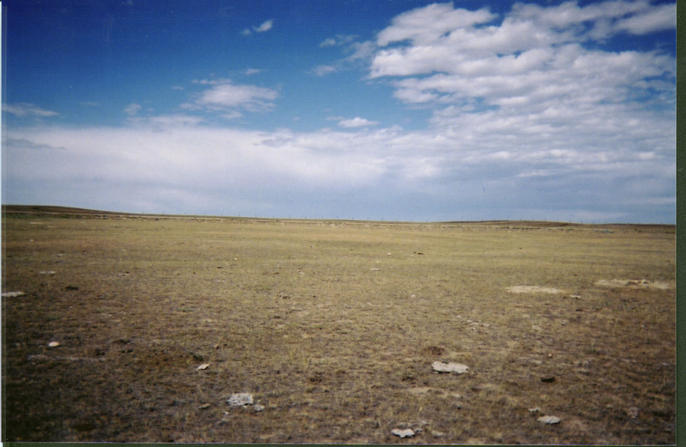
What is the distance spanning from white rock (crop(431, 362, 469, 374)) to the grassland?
0.08m

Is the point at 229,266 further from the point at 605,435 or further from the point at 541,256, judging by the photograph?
the point at 541,256

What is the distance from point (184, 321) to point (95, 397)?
1566mm

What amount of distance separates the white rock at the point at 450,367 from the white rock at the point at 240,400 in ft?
4.83

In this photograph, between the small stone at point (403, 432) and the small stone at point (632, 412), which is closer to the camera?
the small stone at point (403, 432)

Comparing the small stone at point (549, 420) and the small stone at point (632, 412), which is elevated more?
the small stone at point (549, 420)

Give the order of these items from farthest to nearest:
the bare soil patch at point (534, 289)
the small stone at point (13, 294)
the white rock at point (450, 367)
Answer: the bare soil patch at point (534, 289) < the small stone at point (13, 294) < the white rock at point (450, 367)

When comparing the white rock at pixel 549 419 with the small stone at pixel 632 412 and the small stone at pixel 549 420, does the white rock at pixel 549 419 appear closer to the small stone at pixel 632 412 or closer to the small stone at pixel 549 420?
the small stone at pixel 549 420

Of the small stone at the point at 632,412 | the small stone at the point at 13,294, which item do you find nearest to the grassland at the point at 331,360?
the small stone at the point at 632,412

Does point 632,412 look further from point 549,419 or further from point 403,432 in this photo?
point 403,432

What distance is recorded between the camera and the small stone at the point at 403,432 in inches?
90.1

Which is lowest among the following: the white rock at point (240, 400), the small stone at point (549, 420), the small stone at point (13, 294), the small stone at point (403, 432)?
the small stone at point (403, 432)

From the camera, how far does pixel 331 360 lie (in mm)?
3197

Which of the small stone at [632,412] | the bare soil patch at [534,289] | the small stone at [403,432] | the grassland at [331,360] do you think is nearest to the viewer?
the small stone at [403,432]

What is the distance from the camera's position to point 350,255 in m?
10.8
